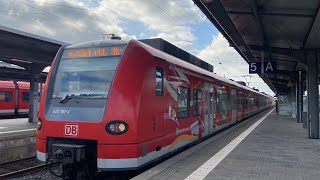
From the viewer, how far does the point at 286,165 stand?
24.8ft

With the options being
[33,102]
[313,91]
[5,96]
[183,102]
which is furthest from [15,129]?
[313,91]

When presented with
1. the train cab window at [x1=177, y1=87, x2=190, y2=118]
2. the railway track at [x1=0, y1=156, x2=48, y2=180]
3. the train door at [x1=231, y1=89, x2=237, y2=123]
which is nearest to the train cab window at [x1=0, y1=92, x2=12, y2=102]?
the railway track at [x1=0, y1=156, x2=48, y2=180]

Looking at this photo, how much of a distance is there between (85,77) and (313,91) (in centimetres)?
997

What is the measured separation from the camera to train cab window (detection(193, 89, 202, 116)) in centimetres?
966

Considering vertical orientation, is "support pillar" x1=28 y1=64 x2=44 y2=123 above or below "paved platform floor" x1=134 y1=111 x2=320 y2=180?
above

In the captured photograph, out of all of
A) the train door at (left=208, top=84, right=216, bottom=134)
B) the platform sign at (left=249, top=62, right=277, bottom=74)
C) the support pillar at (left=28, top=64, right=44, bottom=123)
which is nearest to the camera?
the train door at (left=208, top=84, right=216, bottom=134)

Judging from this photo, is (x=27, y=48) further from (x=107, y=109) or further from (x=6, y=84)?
(x=107, y=109)

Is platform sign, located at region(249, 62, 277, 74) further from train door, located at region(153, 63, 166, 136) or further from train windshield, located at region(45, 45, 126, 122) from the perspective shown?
train windshield, located at region(45, 45, 126, 122)

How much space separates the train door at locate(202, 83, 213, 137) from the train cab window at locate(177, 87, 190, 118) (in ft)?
6.84

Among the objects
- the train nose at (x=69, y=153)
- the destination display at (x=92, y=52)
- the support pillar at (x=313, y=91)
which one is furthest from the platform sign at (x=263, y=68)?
the train nose at (x=69, y=153)

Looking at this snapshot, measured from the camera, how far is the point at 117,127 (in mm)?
6117

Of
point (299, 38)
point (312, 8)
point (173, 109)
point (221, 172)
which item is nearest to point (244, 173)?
point (221, 172)

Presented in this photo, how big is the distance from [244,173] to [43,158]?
3745mm

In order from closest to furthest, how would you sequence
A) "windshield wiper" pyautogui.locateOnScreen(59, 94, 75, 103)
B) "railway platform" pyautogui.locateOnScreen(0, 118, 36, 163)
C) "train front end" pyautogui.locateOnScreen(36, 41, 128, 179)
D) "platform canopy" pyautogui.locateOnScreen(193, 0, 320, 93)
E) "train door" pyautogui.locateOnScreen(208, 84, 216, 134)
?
"train front end" pyautogui.locateOnScreen(36, 41, 128, 179)
"windshield wiper" pyautogui.locateOnScreen(59, 94, 75, 103)
"platform canopy" pyautogui.locateOnScreen(193, 0, 320, 93)
"train door" pyautogui.locateOnScreen(208, 84, 216, 134)
"railway platform" pyautogui.locateOnScreen(0, 118, 36, 163)
